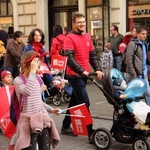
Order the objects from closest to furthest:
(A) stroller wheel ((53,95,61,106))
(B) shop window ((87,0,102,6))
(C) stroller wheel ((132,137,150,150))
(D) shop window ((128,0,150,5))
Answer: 1. (C) stroller wheel ((132,137,150,150))
2. (A) stroller wheel ((53,95,61,106))
3. (D) shop window ((128,0,150,5))
4. (B) shop window ((87,0,102,6))

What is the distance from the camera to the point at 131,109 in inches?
214

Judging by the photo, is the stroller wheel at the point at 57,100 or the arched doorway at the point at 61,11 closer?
the stroller wheel at the point at 57,100

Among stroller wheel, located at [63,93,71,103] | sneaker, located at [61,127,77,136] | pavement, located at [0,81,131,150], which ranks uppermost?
stroller wheel, located at [63,93,71,103]

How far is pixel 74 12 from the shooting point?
1525cm

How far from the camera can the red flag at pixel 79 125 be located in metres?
5.96

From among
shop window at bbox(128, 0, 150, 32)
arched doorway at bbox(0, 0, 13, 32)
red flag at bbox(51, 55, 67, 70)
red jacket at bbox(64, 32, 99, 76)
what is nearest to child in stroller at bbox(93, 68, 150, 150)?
red jacket at bbox(64, 32, 99, 76)

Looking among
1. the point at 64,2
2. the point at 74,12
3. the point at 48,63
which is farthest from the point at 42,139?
the point at 64,2

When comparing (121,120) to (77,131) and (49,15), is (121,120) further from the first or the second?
(49,15)

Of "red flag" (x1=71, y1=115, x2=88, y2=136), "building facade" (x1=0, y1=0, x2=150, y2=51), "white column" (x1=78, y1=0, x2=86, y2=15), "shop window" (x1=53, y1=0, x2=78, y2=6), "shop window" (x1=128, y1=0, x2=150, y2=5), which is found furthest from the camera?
"shop window" (x1=53, y1=0, x2=78, y2=6)

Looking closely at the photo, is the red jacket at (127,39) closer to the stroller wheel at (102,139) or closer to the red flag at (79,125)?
the red flag at (79,125)

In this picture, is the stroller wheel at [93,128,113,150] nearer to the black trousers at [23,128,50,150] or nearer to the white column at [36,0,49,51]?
the black trousers at [23,128,50,150]

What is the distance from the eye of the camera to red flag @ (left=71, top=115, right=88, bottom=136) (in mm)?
5957

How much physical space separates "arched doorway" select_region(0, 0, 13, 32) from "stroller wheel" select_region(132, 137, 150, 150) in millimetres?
12321

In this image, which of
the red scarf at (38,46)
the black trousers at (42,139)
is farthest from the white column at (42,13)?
the black trousers at (42,139)
